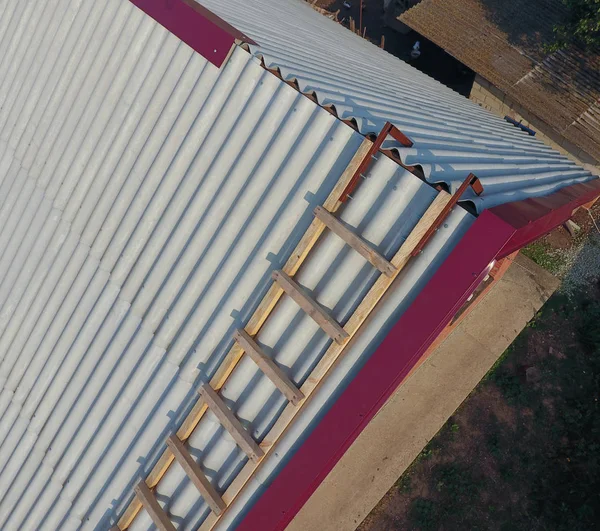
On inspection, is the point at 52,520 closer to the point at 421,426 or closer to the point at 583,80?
the point at 421,426

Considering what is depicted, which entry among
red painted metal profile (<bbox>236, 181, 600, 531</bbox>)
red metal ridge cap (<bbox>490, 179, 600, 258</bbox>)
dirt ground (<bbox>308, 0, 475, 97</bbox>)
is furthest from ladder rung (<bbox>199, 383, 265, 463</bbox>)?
dirt ground (<bbox>308, 0, 475, 97</bbox>)

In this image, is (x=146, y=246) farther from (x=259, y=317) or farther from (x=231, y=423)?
(x=231, y=423)

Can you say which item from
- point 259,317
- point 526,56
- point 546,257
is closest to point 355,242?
point 259,317

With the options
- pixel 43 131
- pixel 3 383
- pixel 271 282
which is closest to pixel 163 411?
pixel 271 282

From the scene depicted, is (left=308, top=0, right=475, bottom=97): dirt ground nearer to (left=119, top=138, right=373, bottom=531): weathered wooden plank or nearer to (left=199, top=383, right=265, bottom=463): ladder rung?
(left=119, top=138, right=373, bottom=531): weathered wooden plank

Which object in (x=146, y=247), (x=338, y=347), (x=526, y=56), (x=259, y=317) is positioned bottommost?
(x=146, y=247)

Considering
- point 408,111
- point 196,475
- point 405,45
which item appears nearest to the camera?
point 196,475
